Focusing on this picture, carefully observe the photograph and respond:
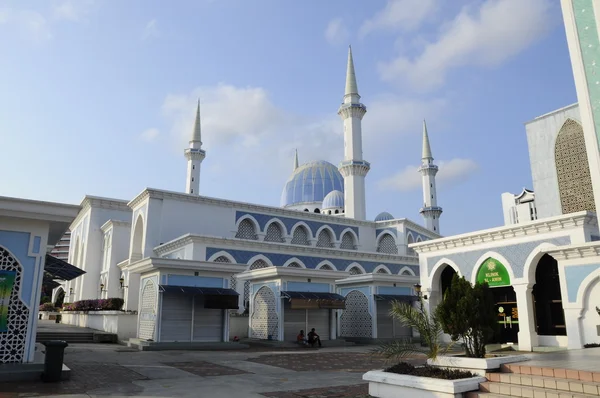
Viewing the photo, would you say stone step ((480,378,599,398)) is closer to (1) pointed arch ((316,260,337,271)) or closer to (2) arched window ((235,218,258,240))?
(1) pointed arch ((316,260,337,271))

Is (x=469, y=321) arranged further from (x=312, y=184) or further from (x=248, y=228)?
(x=312, y=184)

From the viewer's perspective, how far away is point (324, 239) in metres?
37.7

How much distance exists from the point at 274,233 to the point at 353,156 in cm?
990

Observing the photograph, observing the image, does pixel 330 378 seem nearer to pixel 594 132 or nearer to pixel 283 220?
pixel 594 132

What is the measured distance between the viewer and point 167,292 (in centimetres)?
1788

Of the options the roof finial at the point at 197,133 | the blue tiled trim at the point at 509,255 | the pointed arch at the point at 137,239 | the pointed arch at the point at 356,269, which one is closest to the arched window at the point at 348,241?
the pointed arch at the point at 356,269

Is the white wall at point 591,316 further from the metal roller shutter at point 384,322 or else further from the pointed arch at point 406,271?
the pointed arch at point 406,271

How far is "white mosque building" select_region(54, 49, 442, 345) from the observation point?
733 inches

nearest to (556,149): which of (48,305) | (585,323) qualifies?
(585,323)

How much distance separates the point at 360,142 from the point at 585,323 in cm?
2758

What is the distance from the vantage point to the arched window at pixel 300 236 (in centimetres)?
3619

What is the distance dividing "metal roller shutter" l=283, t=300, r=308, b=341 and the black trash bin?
1252 centimetres

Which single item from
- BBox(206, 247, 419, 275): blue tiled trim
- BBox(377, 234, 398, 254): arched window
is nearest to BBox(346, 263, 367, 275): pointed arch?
BBox(206, 247, 419, 275): blue tiled trim

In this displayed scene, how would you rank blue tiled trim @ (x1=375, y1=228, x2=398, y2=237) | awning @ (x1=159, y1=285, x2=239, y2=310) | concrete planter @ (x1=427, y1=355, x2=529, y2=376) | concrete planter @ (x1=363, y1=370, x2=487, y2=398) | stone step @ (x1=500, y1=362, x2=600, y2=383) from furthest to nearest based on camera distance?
blue tiled trim @ (x1=375, y1=228, x2=398, y2=237), awning @ (x1=159, y1=285, x2=239, y2=310), concrete planter @ (x1=427, y1=355, x2=529, y2=376), concrete planter @ (x1=363, y1=370, x2=487, y2=398), stone step @ (x1=500, y1=362, x2=600, y2=383)
